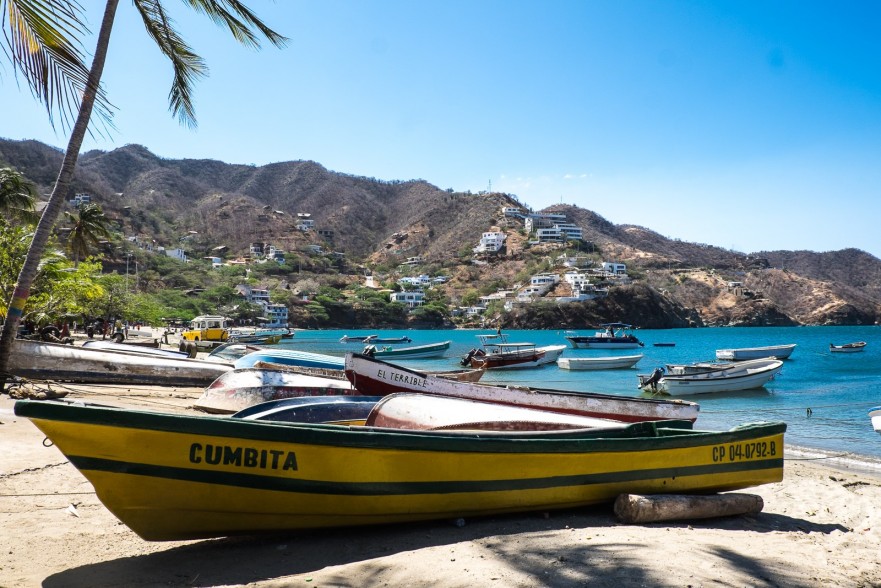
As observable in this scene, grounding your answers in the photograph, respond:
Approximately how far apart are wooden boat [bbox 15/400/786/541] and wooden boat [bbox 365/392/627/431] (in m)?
1.06

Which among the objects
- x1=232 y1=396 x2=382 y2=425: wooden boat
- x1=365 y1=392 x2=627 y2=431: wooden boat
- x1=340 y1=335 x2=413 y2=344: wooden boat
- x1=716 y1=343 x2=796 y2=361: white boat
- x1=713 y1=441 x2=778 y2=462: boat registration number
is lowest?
x1=340 y1=335 x2=413 y2=344: wooden boat

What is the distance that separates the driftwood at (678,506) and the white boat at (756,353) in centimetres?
4556

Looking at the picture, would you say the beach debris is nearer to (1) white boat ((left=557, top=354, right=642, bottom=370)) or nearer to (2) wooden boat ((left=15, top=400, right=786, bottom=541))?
(2) wooden boat ((left=15, top=400, right=786, bottom=541))

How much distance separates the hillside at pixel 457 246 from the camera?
124712 mm

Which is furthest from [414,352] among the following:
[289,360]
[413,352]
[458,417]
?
[458,417]

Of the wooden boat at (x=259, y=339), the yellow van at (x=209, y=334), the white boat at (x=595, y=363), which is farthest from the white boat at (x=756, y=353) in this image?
the yellow van at (x=209, y=334)

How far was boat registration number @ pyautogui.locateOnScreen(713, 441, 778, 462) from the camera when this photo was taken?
6.68m

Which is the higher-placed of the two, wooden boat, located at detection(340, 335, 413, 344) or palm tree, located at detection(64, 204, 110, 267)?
palm tree, located at detection(64, 204, 110, 267)

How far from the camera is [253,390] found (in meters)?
12.5

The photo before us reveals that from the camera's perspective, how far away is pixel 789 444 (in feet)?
47.5

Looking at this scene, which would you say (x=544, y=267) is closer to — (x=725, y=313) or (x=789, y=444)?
(x=725, y=313)

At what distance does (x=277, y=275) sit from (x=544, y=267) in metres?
62.4

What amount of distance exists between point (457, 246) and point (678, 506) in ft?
528

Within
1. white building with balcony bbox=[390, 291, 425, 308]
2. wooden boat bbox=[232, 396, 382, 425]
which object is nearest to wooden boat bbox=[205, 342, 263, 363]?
wooden boat bbox=[232, 396, 382, 425]
